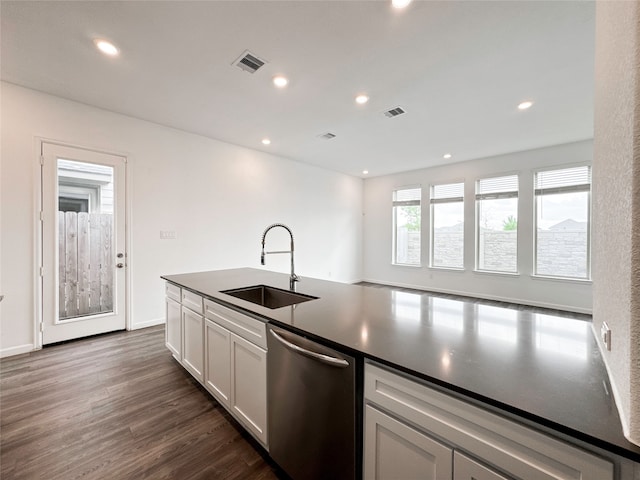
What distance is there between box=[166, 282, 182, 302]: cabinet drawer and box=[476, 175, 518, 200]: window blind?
5799 mm

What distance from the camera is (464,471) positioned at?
0.80 metres

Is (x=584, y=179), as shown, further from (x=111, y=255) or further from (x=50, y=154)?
(x=50, y=154)

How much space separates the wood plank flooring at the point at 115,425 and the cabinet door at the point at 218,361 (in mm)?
198

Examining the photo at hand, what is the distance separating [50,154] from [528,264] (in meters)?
7.47

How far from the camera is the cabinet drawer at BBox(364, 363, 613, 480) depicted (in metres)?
0.64

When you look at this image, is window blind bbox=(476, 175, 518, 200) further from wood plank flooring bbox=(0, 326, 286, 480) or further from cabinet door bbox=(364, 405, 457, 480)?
wood plank flooring bbox=(0, 326, 286, 480)

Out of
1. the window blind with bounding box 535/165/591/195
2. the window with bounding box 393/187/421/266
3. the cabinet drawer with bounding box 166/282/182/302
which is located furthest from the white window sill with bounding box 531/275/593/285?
the cabinet drawer with bounding box 166/282/182/302

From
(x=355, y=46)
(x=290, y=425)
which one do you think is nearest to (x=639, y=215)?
(x=290, y=425)

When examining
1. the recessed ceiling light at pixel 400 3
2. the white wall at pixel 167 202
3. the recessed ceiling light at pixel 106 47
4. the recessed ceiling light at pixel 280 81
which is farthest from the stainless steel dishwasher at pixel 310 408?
the white wall at pixel 167 202

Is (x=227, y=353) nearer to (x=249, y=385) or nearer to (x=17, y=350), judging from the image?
(x=249, y=385)

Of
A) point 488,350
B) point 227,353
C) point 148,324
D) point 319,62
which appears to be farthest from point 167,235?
point 488,350

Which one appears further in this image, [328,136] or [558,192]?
[558,192]

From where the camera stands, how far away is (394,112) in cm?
349

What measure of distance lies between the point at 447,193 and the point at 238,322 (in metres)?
5.80
